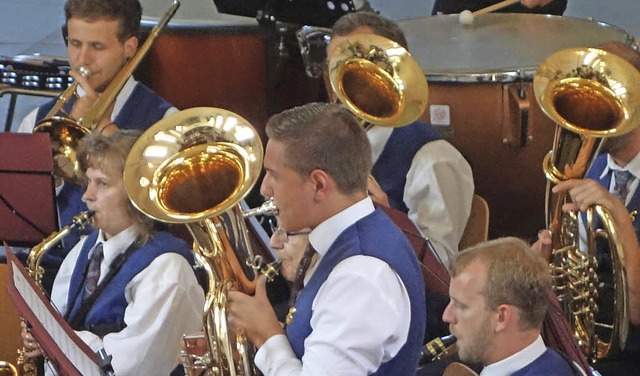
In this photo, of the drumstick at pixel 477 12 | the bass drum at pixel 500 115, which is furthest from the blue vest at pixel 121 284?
the drumstick at pixel 477 12

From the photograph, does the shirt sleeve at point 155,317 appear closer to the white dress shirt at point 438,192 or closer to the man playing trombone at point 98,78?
Result: the man playing trombone at point 98,78

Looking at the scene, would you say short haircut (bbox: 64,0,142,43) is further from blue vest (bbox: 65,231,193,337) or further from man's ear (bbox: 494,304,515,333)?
man's ear (bbox: 494,304,515,333)

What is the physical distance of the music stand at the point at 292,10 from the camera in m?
4.33

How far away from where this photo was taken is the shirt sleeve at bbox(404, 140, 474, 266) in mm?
3324

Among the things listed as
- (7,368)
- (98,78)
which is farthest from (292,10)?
(7,368)

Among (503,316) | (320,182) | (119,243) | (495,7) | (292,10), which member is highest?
(320,182)

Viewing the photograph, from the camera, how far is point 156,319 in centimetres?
271

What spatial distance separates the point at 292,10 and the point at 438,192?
4.51 feet

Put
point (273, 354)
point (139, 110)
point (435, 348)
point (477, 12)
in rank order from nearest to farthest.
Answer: point (273, 354)
point (435, 348)
point (139, 110)
point (477, 12)

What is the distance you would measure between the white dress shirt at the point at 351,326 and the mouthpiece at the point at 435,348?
21.3 inches

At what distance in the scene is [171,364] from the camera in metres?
2.80

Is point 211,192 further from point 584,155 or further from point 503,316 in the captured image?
point 584,155

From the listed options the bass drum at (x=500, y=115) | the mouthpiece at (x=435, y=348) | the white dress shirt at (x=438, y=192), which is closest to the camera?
the mouthpiece at (x=435, y=348)

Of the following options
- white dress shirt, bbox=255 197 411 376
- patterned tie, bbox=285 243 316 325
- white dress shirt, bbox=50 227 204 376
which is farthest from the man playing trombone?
white dress shirt, bbox=255 197 411 376
